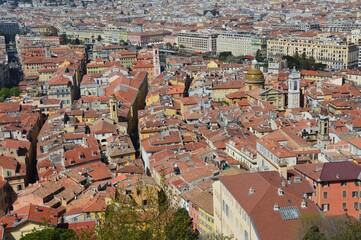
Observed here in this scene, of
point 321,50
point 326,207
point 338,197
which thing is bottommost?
point 326,207

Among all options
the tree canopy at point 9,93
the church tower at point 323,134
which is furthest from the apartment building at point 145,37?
the church tower at point 323,134

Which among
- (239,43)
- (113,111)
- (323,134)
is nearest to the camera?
(323,134)

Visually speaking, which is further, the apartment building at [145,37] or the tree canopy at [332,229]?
the apartment building at [145,37]

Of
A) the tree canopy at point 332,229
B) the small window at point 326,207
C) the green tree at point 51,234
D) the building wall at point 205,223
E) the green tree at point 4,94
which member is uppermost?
the tree canopy at point 332,229

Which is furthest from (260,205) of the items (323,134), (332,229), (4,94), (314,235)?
(4,94)

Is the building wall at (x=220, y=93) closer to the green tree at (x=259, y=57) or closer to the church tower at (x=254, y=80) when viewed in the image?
the church tower at (x=254, y=80)

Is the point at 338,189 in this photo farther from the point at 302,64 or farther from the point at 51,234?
the point at 302,64

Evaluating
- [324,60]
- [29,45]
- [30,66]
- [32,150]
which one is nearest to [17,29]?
[29,45]
